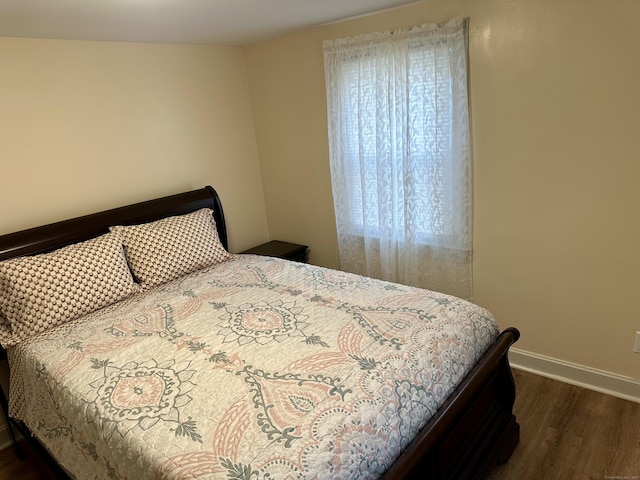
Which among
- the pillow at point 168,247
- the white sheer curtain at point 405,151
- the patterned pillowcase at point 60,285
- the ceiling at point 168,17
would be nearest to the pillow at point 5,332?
the patterned pillowcase at point 60,285

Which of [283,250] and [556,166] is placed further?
[283,250]

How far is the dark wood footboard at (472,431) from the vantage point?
4.39ft

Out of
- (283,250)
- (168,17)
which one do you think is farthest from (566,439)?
(168,17)

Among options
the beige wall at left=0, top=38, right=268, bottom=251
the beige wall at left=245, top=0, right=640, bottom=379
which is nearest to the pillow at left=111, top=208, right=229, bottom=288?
the beige wall at left=0, top=38, right=268, bottom=251

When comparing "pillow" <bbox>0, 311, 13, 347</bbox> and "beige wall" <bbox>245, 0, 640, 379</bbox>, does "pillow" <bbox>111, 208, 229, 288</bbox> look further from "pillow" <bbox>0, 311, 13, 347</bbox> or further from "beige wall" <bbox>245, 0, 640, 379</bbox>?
"beige wall" <bbox>245, 0, 640, 379</bbox>

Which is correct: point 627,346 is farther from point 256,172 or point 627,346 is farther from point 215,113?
point 215,113

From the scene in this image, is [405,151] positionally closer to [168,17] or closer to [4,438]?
[168,17]

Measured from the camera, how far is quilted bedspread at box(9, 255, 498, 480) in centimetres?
127

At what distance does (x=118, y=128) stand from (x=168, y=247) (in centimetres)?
84

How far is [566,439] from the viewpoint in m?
2.04

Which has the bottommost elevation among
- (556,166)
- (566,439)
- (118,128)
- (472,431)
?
(566,439)

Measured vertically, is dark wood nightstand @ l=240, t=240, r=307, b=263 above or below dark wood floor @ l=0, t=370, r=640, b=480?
above

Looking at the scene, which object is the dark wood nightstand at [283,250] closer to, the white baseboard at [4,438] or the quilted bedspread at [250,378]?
the quilted bedspread at [250,378]

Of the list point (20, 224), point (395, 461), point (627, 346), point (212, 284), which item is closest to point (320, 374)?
point (395, 461)
